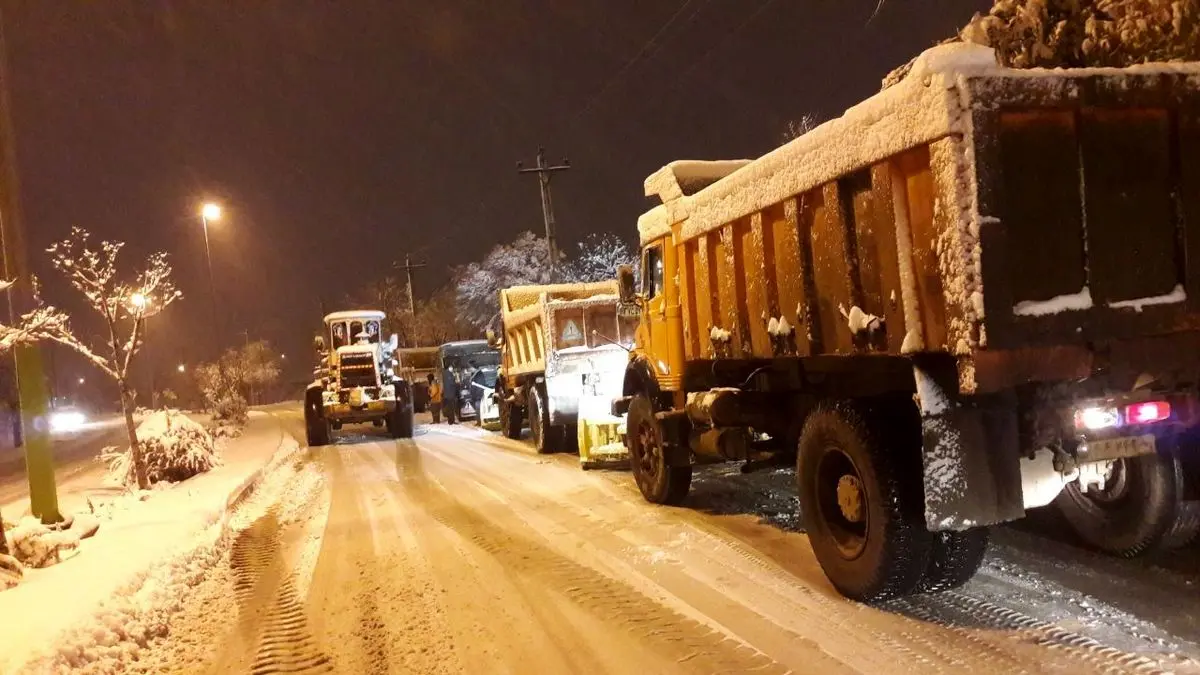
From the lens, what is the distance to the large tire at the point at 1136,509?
571 centimetres

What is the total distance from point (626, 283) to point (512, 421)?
9755 millimetres

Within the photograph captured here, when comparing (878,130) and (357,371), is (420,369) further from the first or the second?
(878,130)

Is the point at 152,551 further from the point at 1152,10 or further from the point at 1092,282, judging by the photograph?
the point at 1152,10

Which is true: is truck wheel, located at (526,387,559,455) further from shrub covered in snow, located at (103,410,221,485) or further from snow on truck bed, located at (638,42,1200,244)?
Result: snow on truck bed, located at (638,42,1200,244)

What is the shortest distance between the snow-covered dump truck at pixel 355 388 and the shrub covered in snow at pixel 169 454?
5766 millimetres

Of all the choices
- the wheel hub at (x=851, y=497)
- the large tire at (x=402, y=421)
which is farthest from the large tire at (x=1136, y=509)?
the large tire at (x=402, y=421)

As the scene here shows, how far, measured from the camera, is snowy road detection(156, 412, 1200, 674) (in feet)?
15.2

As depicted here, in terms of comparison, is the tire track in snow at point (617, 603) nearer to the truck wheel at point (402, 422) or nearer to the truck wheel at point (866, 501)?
the truck wheel at point (866, 501)

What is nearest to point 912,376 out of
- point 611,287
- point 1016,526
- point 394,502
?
point 1016,526

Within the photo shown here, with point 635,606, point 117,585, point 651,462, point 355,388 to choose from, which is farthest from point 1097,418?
point 355,388

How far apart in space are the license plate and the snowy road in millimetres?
925

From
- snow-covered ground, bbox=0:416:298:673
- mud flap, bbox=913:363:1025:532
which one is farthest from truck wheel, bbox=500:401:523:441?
mud flap, bbox=913:363:1025:532

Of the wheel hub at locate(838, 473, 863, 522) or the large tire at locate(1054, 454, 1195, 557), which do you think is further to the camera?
the large tire at locate(1054, 454, 1195, 557)

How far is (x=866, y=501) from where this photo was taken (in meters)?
5.29
